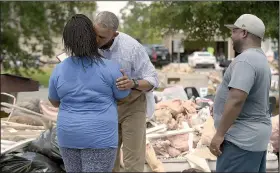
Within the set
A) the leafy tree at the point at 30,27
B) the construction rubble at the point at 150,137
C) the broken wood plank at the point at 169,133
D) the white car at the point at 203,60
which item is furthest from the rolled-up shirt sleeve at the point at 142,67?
the white car at the point at 203,60

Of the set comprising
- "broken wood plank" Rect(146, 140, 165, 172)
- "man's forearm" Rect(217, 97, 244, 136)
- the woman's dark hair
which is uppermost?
the woman's dark hair

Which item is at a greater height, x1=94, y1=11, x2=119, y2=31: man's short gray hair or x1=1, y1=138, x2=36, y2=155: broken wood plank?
x1=94, y1=11, x2=119, y2=31: man's short gray hair

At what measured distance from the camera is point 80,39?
9.30 feet

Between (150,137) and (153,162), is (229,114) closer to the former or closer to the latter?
(153,162)

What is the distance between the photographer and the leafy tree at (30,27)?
15.1 metres

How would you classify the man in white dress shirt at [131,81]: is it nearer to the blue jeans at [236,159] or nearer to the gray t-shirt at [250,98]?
the gray t-shirt at [250,98]

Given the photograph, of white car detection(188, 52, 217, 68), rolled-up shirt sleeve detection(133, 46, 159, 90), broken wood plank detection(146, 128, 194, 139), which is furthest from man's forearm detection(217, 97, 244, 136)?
white car detection(188, 52, 217, 68)

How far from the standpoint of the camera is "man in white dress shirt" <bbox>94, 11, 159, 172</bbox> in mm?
3209

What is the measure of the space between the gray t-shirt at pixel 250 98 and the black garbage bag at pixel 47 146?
6.39ft

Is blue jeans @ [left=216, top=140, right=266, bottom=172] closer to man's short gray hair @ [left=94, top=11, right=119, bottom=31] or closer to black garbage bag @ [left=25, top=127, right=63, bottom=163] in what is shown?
man's short gray hair @ [left=94, top=11, right=119, bottom=31]

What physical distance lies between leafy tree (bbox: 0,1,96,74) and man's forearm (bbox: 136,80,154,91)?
11.3m

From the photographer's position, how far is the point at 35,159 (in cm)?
452

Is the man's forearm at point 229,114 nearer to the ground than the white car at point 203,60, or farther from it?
farther from it

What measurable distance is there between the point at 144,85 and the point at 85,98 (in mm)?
689
